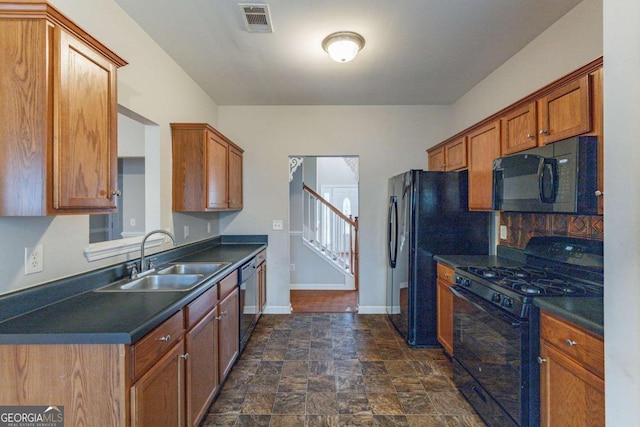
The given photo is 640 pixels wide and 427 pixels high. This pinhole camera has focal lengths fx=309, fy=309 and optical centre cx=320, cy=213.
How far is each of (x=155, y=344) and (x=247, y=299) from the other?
1.85 meters

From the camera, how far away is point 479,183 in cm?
267

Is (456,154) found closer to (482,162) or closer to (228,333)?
(482,162)

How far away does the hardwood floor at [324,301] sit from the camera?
4.12 m

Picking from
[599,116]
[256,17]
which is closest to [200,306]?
[256,17]

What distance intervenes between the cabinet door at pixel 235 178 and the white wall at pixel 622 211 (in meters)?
3.14

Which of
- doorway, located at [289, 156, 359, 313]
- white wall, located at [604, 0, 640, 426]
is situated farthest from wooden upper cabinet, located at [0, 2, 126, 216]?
doorway, located at [289, 156, 359, 313]

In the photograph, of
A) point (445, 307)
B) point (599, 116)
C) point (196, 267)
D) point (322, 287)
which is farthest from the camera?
point (322, 287)

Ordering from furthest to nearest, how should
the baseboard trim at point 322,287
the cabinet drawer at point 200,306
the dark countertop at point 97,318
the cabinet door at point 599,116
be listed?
the baseboard trim at point 322,287 < the cabinet drawer at point 200,306 < the cabinet door at point 599,116 < the dark countertop at point 97,318

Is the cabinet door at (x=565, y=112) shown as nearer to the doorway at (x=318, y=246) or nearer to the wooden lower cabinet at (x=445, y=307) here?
the wooden lower cabinet at (x=445, y=307)

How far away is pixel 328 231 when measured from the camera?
210 inches

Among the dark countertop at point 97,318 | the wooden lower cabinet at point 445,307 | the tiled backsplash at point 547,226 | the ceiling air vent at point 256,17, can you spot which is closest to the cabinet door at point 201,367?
the dark countertop at point 97,318

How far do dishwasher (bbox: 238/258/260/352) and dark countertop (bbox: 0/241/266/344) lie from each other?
38.4 inches

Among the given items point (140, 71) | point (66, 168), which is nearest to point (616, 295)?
point (66, 168)

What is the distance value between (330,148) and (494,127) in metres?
1.98
